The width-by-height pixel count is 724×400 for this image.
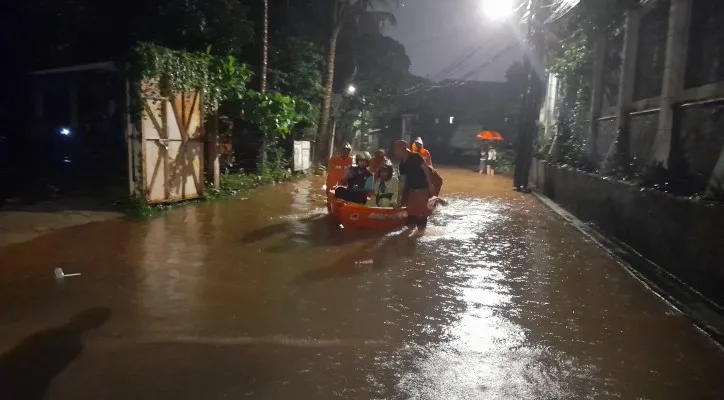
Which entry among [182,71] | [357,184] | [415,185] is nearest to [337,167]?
[357,184]

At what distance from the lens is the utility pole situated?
19.2 m

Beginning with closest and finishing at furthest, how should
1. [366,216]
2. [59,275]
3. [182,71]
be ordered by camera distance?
[59,275], [366,216], [182,71]

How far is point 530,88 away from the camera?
19406mm

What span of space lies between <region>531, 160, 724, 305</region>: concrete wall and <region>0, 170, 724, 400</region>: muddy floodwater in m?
0.65

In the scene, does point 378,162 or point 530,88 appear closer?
point 378,162

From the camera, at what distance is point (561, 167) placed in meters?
16.0

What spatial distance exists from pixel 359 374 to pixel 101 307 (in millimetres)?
2986

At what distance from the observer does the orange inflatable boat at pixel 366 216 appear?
10.6 metres

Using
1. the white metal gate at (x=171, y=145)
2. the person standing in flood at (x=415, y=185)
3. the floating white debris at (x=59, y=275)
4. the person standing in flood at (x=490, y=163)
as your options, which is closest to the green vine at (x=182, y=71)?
the white metal gate at (x=171, y=145)

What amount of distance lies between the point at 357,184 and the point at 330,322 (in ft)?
19.2

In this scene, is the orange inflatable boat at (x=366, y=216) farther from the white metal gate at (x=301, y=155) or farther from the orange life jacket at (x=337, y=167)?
the white metal gate at (x=301, y=155)

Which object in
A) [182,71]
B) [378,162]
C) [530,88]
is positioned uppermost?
[530,88]

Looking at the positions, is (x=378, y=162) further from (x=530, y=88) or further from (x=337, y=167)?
(x=530, y=88)

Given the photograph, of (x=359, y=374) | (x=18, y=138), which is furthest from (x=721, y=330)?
(x=18, y=138)
